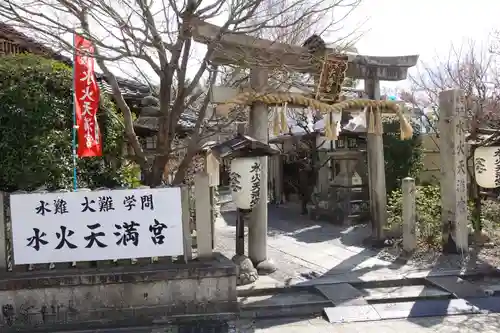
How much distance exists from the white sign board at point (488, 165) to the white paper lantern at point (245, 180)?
211 inches

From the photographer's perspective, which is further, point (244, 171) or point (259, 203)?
point (259, 203)

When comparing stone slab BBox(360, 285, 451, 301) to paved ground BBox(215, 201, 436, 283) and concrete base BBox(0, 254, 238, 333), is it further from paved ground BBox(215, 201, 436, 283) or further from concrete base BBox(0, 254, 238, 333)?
concrete base BBox(0, 254, 238, 333)

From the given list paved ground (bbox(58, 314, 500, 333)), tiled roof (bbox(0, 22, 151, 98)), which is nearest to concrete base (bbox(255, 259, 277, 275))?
paved ground (bbox(58, 314, 500, 333))

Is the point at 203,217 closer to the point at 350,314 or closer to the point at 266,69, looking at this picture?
the point at 350,314

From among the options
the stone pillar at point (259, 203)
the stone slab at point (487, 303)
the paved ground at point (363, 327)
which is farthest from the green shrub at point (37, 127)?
the stone slab at point (487, 303)

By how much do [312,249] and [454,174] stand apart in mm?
4150

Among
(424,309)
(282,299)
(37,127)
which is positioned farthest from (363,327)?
(37,127)

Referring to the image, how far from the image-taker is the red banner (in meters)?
9.20

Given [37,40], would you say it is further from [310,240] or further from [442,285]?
[310,240]

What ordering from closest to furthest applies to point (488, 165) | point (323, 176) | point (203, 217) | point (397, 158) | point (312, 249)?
point (203, 217) < point (488, 165) < point (312, 249) < point (397, 158) < point (323, 176)

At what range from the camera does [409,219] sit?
10.9 metres

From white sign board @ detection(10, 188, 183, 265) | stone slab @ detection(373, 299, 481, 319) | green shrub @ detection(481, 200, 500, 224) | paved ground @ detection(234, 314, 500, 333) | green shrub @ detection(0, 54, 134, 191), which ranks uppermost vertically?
green shrub @ detection(0, 54, 134, 191)

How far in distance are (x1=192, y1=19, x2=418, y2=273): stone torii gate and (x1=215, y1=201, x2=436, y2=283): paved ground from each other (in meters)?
0.87

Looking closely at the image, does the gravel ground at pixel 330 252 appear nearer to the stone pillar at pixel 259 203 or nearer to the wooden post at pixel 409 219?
the wooden post at pixel 409 219
